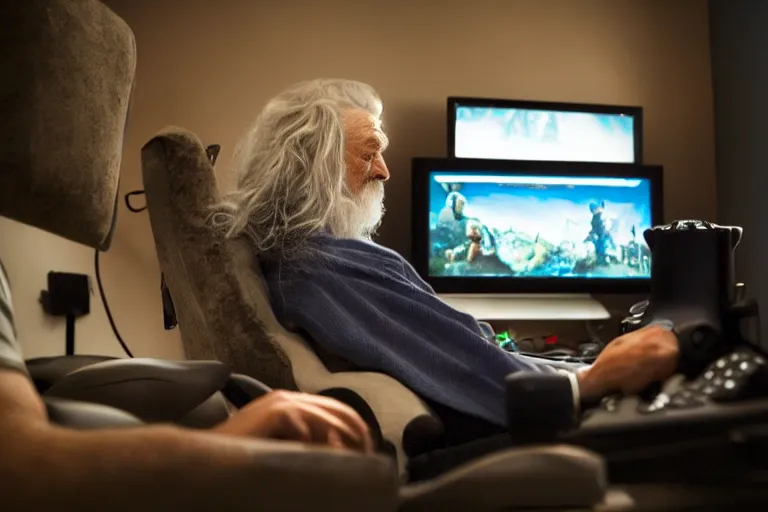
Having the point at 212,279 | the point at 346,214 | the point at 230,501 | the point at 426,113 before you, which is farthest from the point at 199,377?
the point at 426,113

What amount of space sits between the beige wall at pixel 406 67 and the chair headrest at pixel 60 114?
1.76m

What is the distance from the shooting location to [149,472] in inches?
8.9

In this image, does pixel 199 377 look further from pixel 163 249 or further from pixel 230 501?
pixel 163 249

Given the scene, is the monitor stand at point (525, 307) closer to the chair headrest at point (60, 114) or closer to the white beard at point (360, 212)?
the white beard at point (360, 212)

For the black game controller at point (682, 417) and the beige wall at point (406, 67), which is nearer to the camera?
the black game controller at point (682, 417)

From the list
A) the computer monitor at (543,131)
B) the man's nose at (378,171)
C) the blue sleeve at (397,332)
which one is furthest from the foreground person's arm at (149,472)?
the computer monitor at (543,131)

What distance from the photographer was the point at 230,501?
23cm

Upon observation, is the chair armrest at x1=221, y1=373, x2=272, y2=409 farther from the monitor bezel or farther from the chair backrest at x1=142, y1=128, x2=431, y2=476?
the monitor bezel

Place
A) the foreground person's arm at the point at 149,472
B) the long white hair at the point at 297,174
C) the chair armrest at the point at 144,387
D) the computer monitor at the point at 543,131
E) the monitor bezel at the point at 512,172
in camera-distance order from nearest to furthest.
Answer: the foreground person's arm at the point at 149,472
the chair armrest at the point at 144,387
the long white hair at the point at 297,174
the monitor bezel at the point at 512,172
the computer monitor at the point at 543,131

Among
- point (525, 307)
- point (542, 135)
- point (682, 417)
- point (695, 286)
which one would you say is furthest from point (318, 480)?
point (542, 135)

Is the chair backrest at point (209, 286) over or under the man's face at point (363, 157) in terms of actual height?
under

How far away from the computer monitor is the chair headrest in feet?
6.18

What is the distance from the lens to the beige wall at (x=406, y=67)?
2.32m

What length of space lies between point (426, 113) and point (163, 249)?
6.04 feet
